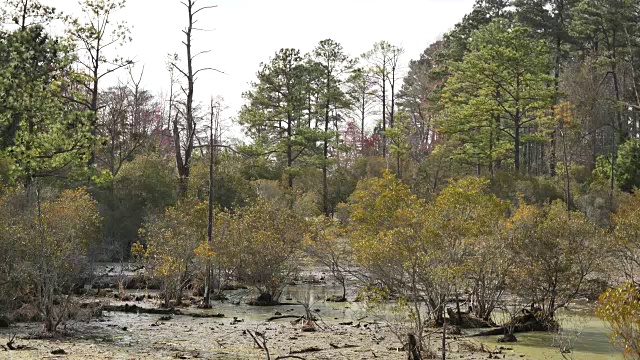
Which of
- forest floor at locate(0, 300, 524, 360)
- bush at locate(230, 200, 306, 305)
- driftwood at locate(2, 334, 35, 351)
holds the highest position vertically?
bush at locate(230, 200, 306, 305)

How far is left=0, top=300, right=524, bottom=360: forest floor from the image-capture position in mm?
13234

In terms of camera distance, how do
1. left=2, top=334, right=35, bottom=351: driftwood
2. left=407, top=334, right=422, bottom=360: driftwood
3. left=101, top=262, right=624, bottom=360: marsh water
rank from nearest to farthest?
left=407, top=334, right=422, bottom=360: driftwood → left=2, top=334, right=35, bottom=351: driftwood → left=101, top=262, right=624, bottom=360: marsh water

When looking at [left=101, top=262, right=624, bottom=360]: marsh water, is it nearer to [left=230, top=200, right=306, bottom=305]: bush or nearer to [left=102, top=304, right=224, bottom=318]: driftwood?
[left=230, top=200, right=306, bottom=305]: bush

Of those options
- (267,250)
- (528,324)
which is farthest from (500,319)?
(267,250)

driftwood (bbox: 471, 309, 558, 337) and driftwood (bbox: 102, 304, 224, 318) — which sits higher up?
driftwood (bbox: 471, 309, 558, 337)

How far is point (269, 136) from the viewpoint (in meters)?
44.2

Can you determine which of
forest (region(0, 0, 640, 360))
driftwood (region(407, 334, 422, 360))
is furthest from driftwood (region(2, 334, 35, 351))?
driftwood (region(407, 334, 422, 360))

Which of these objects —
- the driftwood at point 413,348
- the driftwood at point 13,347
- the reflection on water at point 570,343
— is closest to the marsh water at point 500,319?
the reflection on water at point 570,343

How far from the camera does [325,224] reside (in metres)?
23.0

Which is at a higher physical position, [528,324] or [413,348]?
[413,348]

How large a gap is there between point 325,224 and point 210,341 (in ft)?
28.4

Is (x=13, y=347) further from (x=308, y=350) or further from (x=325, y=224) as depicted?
(x=325, y=224)

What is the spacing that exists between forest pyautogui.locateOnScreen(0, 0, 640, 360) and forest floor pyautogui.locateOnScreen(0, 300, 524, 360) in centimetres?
9

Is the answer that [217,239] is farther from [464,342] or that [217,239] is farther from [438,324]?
[464,342]
